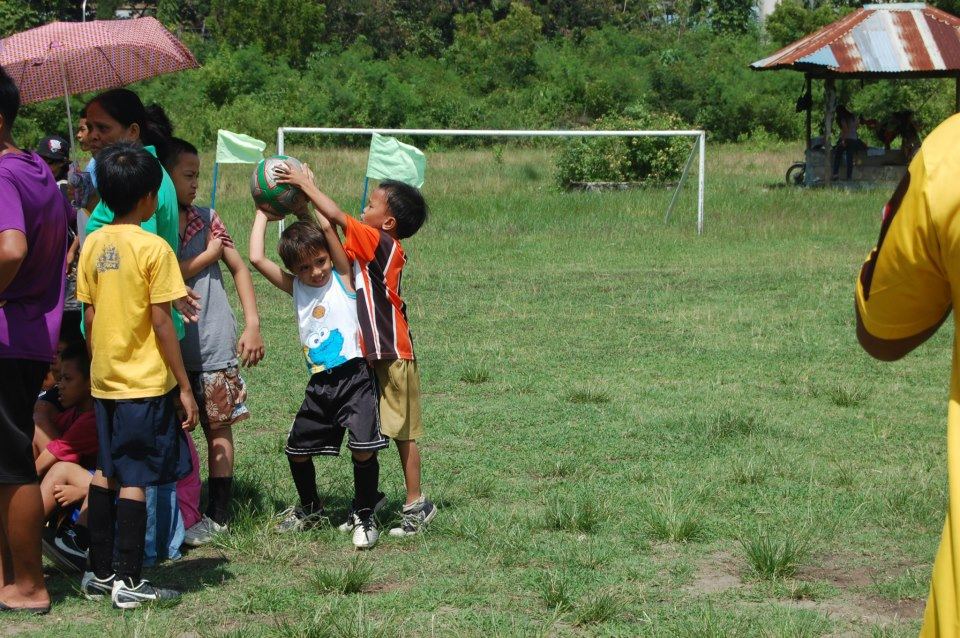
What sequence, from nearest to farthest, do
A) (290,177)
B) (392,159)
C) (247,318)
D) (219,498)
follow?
(290,177) < (247,318) < (219,498) < (392,159)

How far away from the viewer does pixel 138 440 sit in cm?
404

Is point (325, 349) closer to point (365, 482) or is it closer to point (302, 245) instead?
point (302, 245)

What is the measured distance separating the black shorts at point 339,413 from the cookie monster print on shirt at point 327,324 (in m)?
0.05

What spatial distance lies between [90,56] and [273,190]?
305 cm

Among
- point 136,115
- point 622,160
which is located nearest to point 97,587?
point 136,115

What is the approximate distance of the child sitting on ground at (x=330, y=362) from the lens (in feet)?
15.4

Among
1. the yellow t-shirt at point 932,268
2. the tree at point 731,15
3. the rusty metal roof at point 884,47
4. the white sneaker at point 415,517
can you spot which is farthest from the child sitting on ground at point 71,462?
the tree at point 731,15

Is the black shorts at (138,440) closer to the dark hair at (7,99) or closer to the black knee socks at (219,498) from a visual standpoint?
the black knee socks at (219,498)

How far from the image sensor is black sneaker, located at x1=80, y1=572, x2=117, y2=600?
4.21 m

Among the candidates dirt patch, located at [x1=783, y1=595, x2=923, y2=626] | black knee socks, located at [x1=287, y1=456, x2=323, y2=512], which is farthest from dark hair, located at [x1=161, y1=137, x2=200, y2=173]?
dirt patch, located at [x1=783, y1=595, x2=923, y2=626]

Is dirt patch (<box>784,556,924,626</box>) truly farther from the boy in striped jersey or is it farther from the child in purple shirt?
the child in purple shirt

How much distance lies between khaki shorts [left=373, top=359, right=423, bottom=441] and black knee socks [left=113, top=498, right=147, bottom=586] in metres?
1.06

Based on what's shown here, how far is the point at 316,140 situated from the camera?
2588cm

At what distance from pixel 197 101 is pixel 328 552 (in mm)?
30529
